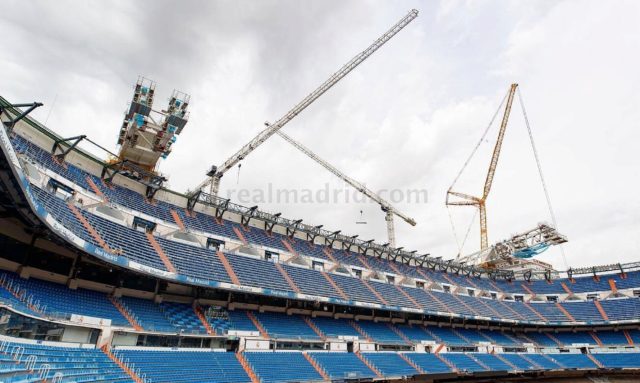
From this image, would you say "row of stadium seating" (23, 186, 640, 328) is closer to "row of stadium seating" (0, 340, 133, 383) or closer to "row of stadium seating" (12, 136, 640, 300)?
"row of stadium seating" (12, 136, 640, 300)

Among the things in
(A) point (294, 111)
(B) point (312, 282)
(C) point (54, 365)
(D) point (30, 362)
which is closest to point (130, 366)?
(C) point (54, 365)

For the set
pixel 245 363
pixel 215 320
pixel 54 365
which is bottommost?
pixel 245 363

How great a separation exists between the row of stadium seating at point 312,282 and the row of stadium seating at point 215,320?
139 inches

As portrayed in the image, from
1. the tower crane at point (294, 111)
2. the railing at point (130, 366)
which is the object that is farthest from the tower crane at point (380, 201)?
the railing at point (130, 366)

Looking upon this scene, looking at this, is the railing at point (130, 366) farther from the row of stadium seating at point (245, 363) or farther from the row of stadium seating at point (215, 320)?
the row of stadium seating at point (215, 320)

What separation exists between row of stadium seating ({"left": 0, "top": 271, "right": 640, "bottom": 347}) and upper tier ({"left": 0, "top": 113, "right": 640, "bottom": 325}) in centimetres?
343

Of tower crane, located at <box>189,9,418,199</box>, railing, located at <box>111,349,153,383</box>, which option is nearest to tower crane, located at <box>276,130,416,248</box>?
tower crane, located at <box>189,9,418,199</box>

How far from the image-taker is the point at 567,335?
6312 centimetres

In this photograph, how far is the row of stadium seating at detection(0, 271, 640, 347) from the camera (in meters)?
22.7

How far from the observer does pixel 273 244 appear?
151 ft

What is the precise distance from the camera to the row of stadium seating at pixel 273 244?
1158 inches

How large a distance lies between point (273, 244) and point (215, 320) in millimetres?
15054

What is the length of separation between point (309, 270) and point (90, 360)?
27.2 meters

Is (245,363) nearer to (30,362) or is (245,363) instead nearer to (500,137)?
(30,362)
